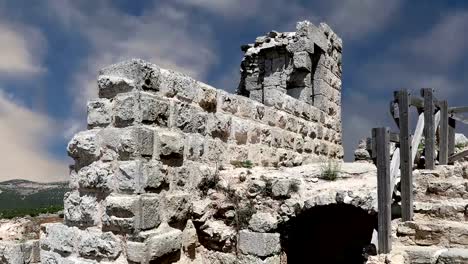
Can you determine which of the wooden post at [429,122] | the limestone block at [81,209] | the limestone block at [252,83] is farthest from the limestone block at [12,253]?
the limestone block at [252,83]

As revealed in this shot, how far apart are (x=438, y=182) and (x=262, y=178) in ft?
6.87

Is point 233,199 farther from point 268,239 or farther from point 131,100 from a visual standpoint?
point 131,100

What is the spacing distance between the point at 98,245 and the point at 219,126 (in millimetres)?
2125

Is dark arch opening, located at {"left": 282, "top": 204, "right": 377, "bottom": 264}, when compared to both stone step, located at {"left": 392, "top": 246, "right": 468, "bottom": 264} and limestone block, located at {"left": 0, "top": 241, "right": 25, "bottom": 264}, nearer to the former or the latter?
stone step, located at {"left": 392, "top": 246, "right": 468, "bottom": 264}

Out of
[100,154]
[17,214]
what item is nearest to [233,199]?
[100,154]

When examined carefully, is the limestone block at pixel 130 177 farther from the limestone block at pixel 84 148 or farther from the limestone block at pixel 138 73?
the limestone block at pixel 138 73

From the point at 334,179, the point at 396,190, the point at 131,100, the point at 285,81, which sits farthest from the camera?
the point at 285,81

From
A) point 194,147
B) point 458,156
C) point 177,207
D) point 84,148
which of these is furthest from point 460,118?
point 84,148

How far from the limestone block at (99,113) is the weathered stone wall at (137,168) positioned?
11 mm

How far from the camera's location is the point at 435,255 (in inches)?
171

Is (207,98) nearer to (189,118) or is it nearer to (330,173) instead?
(189,118)

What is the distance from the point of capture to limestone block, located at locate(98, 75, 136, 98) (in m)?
4.68

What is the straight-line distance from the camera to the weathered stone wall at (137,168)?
4.50 metres

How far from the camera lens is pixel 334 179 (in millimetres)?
5668
